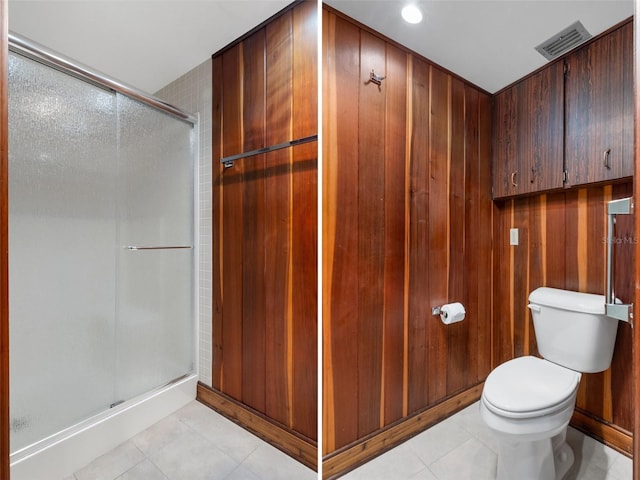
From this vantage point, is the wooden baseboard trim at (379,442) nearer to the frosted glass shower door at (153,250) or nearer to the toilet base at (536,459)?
the toilet base at (536,459)

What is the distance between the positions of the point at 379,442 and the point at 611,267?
86cm

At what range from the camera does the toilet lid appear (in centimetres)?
69

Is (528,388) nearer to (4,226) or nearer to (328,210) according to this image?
(328,210)

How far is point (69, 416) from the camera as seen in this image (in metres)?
0.97

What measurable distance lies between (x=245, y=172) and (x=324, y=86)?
388 mm

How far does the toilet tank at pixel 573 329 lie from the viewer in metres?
0.58

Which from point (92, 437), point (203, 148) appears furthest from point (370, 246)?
point (92, 437)

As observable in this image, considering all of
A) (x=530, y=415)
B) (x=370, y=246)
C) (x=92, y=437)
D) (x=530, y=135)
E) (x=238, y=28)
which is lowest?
(x=92, y=437)

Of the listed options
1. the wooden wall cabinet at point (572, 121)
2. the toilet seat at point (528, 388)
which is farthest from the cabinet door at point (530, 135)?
the toilet seat at point (528, 388)

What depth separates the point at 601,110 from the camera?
53cm

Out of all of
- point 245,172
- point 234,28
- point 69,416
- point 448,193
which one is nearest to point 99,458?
point 69,416

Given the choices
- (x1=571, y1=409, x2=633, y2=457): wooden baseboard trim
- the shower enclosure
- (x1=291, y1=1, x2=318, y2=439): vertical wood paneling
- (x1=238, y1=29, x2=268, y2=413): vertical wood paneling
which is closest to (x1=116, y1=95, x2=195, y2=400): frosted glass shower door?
the shower enclosure

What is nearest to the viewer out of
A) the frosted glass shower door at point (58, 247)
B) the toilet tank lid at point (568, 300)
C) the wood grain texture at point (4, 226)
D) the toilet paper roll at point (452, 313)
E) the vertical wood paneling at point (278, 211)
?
the wood grain texture at point (4, 226)

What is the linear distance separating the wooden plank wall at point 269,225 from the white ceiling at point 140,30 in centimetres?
7
